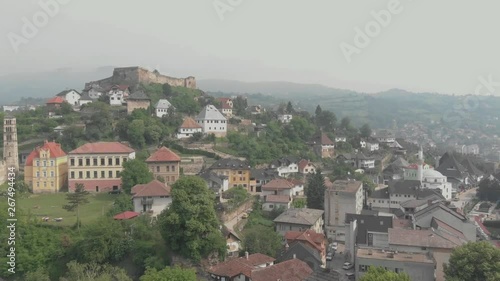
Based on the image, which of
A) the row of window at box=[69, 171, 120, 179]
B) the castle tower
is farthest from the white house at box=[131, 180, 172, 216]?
the castle tower

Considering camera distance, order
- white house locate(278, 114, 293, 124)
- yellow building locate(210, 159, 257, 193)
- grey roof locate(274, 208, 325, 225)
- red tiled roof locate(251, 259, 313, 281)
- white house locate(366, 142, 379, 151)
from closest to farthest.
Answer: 1. red tiled roof locate(251, 259, 313, 281)
2. grey roof locate(274, 208, 325, 225)
3. yellow building locate(210, 159, 257, 193)
4. white house locate(278, 114, 293, 124)
5. white house locate(366, 142, 379, 151)

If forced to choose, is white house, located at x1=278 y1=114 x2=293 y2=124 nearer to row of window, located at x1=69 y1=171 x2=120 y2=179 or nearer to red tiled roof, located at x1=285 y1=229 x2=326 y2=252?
row of window, located at x1=69 y1=171 x2=120 y2=179

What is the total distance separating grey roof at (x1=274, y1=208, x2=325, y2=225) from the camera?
34.3 meters

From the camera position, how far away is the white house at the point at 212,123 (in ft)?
165

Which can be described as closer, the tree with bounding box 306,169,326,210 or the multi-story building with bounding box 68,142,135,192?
the multi-story building with bounding box 68,142,135,192

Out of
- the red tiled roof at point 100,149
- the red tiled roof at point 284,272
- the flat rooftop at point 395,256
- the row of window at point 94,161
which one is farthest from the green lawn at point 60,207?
the flat rooftop at point 395,256

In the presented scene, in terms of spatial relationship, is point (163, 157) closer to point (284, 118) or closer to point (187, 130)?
point (187, 130)

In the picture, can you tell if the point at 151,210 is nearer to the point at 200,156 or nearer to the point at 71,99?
the point at 200,156

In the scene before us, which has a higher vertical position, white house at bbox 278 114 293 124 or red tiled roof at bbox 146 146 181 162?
white house at bbox 278 114 293 124

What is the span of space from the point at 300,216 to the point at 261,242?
6337mm

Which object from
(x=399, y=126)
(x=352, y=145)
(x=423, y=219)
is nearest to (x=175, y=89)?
(x=352, y=145)

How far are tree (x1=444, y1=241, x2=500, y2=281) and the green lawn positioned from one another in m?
20.6

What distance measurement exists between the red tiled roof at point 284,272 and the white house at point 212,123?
1045 inches

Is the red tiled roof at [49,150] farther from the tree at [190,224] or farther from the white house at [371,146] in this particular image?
the white house at [371,146]
